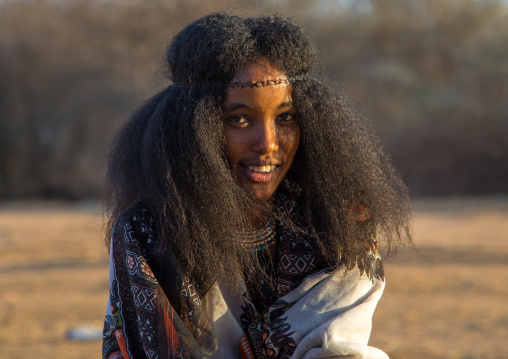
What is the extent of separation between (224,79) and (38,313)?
5.50 meters

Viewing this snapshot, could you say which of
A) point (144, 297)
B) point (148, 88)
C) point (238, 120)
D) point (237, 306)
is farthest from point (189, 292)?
point (148, 88)

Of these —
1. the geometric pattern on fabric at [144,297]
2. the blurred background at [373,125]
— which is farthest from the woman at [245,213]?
the blurred background at [373,125]

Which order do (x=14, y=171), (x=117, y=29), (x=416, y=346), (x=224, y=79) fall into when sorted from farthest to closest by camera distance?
(x=117, y=29) < (x=14, y=171) < (x=416, y=346) < (x=224, y=79)

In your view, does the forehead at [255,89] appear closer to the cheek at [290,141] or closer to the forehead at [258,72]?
the forehead at [258,72]

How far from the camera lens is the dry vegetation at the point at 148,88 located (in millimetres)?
17141

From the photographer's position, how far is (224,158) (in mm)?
2426

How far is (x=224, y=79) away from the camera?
7.76 feet

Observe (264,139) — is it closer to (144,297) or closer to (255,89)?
(255,89)

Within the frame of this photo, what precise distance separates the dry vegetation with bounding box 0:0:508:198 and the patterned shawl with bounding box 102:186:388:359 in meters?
13.3

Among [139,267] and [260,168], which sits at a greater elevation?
[260,168]

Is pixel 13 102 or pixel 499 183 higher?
pixel 13 102

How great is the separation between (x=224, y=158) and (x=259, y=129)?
161 mm

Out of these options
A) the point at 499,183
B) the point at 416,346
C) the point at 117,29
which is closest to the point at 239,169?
the point at 416,346

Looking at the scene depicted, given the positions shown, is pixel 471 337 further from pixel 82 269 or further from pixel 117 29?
pixel 117 29
